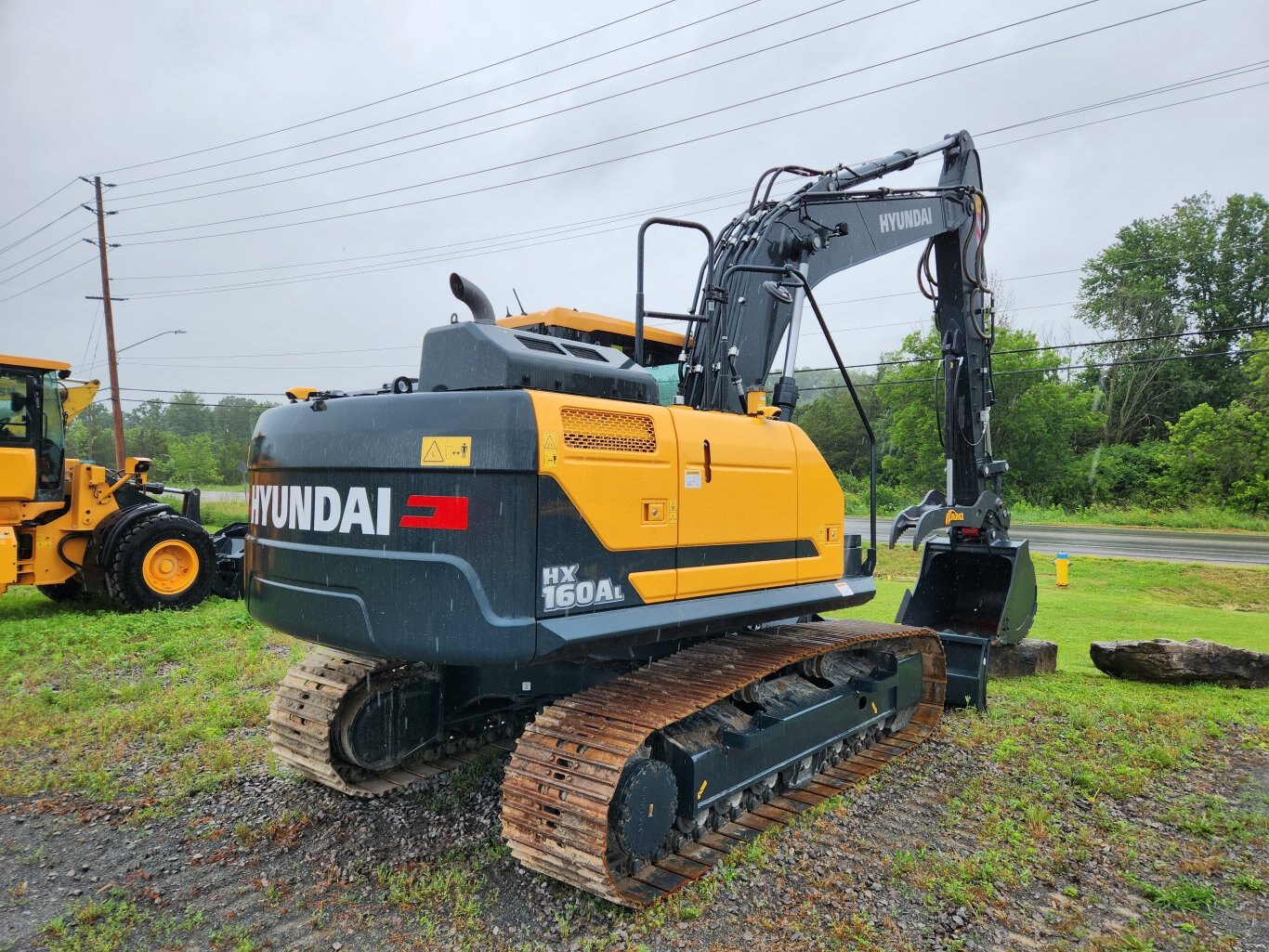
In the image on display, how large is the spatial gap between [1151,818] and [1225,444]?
2819 centimetres

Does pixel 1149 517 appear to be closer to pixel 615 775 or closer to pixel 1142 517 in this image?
pixel 1142 517

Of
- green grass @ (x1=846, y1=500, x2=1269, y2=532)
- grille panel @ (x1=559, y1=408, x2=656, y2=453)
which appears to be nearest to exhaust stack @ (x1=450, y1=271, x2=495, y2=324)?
grille panel @ (x1=559, y1=408, x2=656, y2=453)

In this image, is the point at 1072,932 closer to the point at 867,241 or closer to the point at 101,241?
the point at 867,241

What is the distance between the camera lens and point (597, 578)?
3223 mm

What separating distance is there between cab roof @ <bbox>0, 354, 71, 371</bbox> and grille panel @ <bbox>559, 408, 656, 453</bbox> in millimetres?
8362

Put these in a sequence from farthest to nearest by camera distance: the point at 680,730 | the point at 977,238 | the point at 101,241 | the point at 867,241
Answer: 1. the point at 101,241
2. the point at 977,238
3. the point at 867,241
4. the point at 680,730

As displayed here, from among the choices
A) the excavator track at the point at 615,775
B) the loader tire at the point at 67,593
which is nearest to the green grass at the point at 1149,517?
the excavator track at the point at 615,775

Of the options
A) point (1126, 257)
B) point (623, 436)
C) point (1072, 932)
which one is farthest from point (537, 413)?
point (1126, 257)

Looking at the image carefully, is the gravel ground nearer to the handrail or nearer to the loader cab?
the handrail

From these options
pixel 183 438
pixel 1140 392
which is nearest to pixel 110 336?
pixel 1140 392

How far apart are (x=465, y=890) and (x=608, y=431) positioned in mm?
1941

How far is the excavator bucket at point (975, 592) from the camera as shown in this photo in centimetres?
687

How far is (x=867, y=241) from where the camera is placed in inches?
226

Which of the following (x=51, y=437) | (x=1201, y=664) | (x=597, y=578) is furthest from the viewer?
(x=51, y=437)
